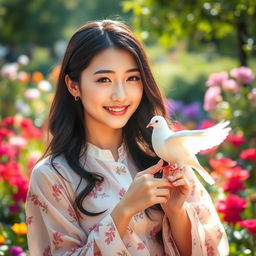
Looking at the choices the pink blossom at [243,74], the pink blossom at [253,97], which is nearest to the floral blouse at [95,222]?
the pink blossom at [253,97]

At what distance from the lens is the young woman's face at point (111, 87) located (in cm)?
198

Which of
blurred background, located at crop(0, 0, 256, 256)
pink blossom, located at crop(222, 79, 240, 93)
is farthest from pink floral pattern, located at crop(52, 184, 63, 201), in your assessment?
pink blossom, located at crop(222, 79, 240, 93)

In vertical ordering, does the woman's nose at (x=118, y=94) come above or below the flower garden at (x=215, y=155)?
above

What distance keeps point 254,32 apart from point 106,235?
2.84m

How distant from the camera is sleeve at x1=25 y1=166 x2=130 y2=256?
1.86 meters

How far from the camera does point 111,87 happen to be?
1.98 meters

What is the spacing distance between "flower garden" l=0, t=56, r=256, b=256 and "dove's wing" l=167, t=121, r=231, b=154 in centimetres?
75

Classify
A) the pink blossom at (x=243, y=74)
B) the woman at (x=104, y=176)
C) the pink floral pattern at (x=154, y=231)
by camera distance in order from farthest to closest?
the pink blossom at (x=243, y=74) → the pink floral pattern at (x=154, y=231) → the woman at (x=104, y=176)

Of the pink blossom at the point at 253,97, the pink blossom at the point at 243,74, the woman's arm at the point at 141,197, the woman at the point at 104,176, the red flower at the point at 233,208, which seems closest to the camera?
the woman's arm at the point at 141,197

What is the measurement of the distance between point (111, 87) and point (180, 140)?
0.36 m

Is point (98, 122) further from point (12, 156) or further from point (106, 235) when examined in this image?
point (12, 156)

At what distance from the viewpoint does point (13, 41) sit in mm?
15570

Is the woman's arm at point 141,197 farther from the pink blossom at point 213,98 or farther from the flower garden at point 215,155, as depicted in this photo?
the pink blossom at point 213,98

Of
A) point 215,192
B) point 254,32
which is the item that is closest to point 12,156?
point 215,192
